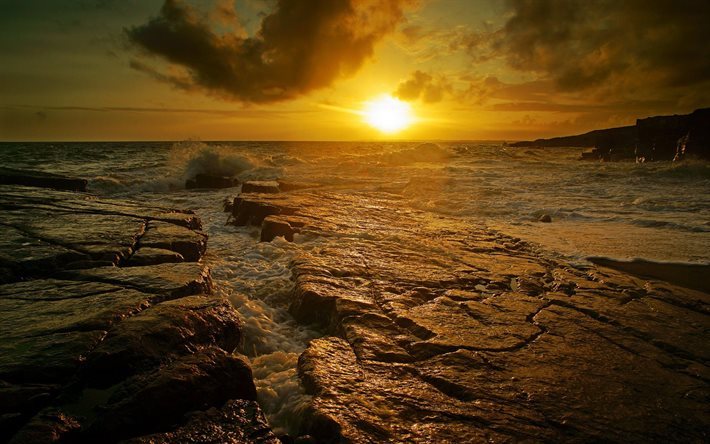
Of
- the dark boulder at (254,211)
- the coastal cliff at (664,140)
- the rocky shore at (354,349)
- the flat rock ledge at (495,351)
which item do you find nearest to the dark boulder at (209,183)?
the dark boulder at (254,211)

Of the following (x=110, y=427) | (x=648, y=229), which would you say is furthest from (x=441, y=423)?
(x=648, y=229)

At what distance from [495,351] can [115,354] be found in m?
2.17

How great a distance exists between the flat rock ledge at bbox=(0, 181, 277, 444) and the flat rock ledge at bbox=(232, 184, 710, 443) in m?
0.50

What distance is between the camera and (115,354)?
186 cm

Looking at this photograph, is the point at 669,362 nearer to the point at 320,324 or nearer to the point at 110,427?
the point at 320,324

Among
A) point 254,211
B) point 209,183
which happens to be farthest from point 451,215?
point 209,183

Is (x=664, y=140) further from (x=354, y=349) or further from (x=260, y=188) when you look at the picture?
(x=354, y=349)

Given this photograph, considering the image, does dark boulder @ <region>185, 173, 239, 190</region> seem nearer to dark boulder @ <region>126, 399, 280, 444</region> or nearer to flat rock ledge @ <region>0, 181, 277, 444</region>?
flat rock ledge @ <region>0, 181, 277, 444</region>

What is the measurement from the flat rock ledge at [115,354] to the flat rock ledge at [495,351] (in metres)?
0.50

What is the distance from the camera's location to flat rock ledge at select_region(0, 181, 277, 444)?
1.58 metres

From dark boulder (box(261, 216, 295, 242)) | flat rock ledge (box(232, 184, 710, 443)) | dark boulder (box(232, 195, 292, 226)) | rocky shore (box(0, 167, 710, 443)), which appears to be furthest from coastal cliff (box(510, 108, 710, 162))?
dark boulder (box(261, 216, 295, 242))

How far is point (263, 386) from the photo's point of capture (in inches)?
90.8

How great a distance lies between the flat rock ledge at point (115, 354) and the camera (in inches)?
62.2

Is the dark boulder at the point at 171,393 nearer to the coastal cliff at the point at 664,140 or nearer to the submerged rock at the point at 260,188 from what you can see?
the submerged rock at the point at 260,188
